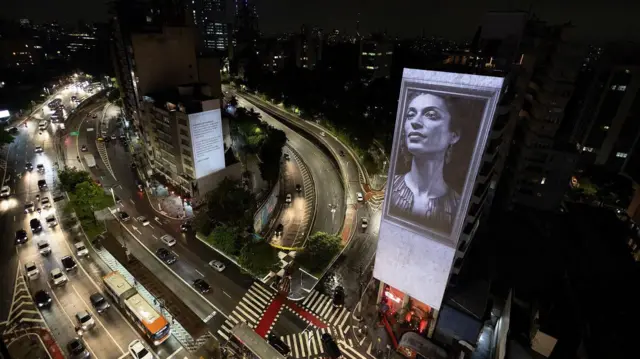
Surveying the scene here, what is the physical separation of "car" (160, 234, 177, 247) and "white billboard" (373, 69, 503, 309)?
31600 millimetres

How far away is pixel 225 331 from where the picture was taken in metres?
33.6

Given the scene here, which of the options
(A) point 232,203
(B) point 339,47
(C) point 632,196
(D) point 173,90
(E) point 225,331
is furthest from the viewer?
(B) point 339,47

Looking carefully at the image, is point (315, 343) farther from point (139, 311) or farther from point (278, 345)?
point (139, 311)

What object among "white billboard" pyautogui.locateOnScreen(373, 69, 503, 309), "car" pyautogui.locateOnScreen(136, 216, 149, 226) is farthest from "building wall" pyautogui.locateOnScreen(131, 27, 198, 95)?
"white billboard" pyautogui.locateOnScreen(373, 69, 503, 309)

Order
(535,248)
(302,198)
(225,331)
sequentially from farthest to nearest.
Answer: (302,198) → (535,248) → (225,331)

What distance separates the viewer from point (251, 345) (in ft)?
90.0

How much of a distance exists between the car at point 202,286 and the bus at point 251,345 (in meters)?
10.9

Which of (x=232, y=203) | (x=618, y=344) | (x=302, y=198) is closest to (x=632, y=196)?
(x=618, y=344)

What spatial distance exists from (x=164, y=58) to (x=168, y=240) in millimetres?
38325

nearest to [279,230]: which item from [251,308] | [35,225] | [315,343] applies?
[251,308]

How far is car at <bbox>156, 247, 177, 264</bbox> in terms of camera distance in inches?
1681

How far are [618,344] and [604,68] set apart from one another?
205 ft

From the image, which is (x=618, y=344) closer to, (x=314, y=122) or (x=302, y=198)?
(x=302, y=198)

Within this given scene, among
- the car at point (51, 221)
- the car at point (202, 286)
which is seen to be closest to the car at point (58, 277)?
the car at point (51, 221)
